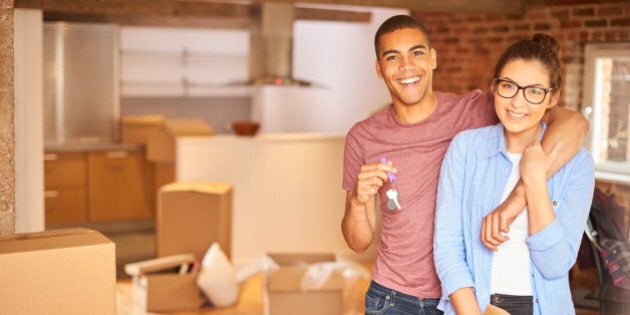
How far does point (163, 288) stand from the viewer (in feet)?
15.7

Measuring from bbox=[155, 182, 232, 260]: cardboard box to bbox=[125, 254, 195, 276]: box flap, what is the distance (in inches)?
6.9

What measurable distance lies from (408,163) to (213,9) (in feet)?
16.9

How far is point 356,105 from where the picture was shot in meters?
7.58

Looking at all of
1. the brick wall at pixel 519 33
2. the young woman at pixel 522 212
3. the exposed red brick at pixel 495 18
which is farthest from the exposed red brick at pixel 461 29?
the young woman at pixel 522 212

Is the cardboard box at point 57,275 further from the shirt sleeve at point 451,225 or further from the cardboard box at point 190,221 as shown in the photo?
the cardboard box at point 190,221

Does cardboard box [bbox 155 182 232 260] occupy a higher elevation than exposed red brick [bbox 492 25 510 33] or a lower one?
lower

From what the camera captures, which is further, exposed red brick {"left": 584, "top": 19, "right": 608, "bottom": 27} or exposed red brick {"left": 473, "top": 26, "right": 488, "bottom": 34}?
exposed red brick {"left": 473, "top": 26, "right": 488, "bottom": 34}

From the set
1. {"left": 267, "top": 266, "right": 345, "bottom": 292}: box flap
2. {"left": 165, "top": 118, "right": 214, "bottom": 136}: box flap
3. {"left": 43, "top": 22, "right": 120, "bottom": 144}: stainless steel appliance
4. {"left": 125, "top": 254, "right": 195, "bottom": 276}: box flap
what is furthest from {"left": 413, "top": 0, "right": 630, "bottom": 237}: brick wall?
{"left": 43, "top": 22, "right": 120, "bottom": 144}: stainless steel appliance

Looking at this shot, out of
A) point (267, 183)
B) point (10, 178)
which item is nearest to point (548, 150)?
point (10, 178)

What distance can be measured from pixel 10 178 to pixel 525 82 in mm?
1568

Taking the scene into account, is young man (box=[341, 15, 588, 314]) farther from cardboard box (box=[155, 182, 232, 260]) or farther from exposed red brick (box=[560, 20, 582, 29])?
cardboard box (box=[155, 182, 232, 260])

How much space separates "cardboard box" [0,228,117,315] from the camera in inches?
76.6

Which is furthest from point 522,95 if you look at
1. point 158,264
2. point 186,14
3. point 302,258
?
point 186,14

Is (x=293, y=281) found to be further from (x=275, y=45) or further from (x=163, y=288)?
(x=275, y=45)
